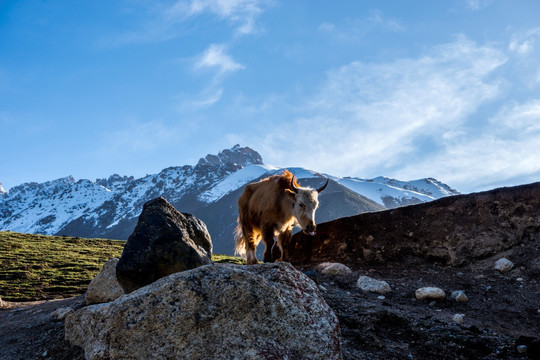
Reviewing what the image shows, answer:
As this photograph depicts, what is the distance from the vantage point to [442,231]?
34.9ft

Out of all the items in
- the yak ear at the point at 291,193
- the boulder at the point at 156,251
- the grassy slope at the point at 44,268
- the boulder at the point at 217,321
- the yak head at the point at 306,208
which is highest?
the yak ear at the point at 291,193

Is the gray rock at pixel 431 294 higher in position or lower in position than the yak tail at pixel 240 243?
lower

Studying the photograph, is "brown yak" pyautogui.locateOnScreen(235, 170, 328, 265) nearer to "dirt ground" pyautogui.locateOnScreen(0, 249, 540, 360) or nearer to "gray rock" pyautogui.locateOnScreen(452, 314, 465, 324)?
"dirt ground" pyautogui.locateOnScreen(0, 249, 540, 360)

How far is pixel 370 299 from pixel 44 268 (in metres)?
29.3

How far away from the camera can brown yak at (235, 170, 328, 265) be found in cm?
1101

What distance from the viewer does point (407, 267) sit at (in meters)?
10.4

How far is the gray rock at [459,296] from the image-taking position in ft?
25.0

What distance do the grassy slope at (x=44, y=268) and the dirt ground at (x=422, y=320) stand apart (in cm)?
1246

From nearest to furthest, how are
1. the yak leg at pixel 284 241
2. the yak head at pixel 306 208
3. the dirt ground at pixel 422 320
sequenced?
the dirt ground at pixel 422 320
the yak head at pixel 306 208
the yak leg at pixel 284 241

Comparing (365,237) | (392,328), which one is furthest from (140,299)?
(365,237)

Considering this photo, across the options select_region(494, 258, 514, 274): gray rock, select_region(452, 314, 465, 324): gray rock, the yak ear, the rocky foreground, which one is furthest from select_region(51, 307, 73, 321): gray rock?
select_region(494, 258, 514, 274): gray rock

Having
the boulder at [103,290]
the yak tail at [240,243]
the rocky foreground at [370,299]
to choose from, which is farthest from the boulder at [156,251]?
the yak tail at [240,243]

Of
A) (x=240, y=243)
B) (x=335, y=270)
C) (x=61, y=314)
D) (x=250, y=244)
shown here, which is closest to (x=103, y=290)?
(x=61, y=314)

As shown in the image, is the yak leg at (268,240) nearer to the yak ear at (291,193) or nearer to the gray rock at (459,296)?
the yak ear at (291,193)
